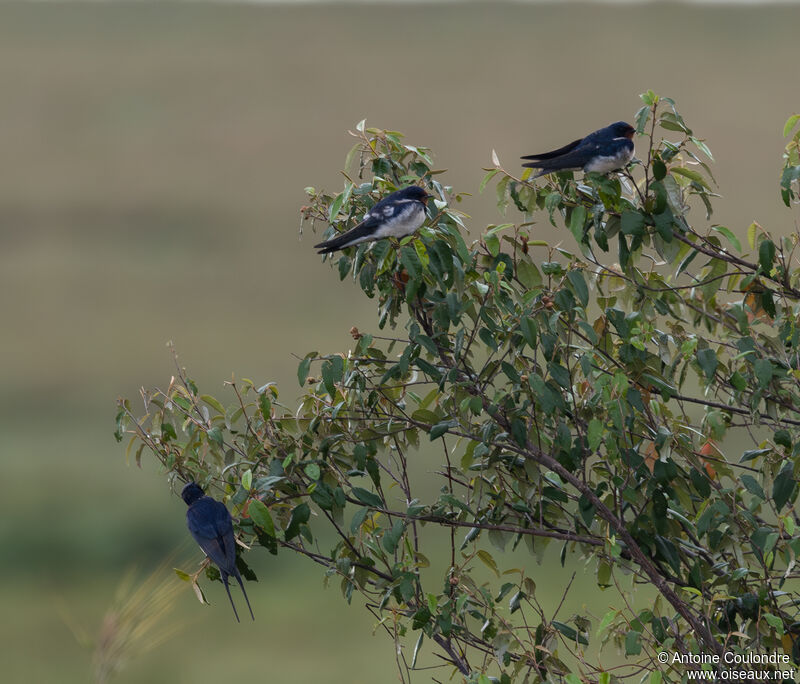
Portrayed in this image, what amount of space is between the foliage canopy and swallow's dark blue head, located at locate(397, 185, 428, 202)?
0.18 feet

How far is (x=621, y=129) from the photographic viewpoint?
362 centimetres

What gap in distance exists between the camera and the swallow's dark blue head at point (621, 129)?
3605 mm

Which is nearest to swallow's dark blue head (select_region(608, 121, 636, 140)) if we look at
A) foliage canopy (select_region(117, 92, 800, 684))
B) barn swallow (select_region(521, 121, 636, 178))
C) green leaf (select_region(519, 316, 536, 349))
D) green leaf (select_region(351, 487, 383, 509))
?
barn swallow (select_region(521, 121, 636, 178))

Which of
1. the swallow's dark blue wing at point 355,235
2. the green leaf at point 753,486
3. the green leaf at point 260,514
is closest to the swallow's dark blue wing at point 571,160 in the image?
the swallow's dark blue wing at point 355,235

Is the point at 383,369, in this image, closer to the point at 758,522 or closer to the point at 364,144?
the point at 364,144

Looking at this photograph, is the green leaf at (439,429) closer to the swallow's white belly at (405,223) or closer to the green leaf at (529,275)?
the green leaf at (529,275)

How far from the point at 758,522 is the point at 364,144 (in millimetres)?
1978

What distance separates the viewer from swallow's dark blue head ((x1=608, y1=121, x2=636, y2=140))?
142 inches

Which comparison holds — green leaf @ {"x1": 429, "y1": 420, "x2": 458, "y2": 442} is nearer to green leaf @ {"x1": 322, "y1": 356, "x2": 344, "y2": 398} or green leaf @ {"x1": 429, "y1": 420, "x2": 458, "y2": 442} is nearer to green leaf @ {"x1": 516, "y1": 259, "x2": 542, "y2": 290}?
green leaf @ {"x1": 322, "y1": 356, "x2": 344, "y2": 398}

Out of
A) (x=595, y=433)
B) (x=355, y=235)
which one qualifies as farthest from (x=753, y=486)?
(x=355, y=235)

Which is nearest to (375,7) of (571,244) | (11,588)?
(571,244)

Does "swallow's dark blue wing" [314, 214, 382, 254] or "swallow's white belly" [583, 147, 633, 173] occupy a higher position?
"swallow's white belly" [583, 147, 633, 173]

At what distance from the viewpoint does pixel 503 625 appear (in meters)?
3.53

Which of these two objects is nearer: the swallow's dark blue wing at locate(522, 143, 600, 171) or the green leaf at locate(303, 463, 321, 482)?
the green leaf at locate(303, 463, 321, 482)
